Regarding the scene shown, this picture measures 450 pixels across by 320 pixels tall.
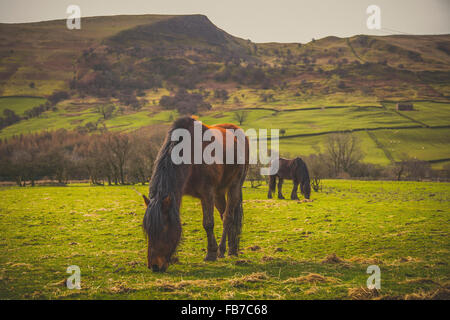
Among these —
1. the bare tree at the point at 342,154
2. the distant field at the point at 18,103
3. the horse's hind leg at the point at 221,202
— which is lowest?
the bare tree at the point at 342,154

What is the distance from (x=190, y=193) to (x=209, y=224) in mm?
944

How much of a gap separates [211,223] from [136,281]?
2.40 metres

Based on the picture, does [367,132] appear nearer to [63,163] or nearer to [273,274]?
[63,163]

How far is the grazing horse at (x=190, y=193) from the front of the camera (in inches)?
235

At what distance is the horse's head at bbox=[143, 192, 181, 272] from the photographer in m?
5.87

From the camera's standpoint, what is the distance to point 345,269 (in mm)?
6855

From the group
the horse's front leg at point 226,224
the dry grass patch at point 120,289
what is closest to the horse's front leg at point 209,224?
the horse's front leg at point 226,224

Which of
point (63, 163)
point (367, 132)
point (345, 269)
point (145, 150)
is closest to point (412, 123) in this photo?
point (367, 132)

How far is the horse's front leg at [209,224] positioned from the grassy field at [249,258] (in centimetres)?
31

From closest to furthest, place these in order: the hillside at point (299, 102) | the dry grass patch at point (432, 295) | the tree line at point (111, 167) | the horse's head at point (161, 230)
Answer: the dry grass patch at point (432, 295) → the horse's head at point (161, 230) → the tree line at point (111, 167) → the hillside at point (299, 102)

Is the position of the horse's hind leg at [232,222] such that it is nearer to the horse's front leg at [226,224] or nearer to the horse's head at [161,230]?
the horse's front leg at [226,224]

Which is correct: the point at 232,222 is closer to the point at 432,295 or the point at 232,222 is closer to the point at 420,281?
the point at 420,281

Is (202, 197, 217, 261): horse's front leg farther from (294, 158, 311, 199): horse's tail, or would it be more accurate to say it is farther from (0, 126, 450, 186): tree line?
(0, 126, 450, 186): tree line

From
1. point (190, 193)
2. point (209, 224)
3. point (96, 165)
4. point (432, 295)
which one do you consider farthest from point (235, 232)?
point (96, 165)
